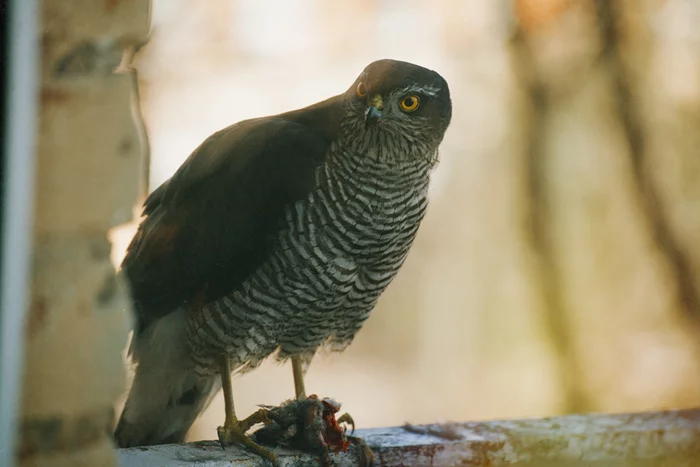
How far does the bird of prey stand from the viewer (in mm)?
1997

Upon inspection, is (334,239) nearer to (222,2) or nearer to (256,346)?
(256,346)

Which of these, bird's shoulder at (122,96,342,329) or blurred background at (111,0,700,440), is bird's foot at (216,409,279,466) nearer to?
bird's shoulder at (122,96,342,329)

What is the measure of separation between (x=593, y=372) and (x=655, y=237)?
89cm

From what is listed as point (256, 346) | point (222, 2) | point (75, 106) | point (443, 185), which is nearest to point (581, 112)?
point (443, 185)

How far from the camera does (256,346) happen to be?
214cm

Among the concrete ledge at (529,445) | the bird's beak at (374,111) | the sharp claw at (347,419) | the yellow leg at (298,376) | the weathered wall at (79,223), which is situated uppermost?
the bird's beak at (374,111)

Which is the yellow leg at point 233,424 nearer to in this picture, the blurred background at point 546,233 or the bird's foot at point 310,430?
the bird's foot at point 310,430

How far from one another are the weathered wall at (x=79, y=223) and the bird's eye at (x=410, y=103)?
0.98 metres

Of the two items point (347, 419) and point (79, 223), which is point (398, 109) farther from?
point (79, 223)

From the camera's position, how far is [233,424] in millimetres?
2098

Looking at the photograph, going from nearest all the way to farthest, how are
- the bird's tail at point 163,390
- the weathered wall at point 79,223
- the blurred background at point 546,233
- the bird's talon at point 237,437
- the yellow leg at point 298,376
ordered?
the weathered wall at point 79,223
the bird's talon at point 237,437
the bird's tail at point 163,390
the yellow leg at point 298,376
the blurred background at point 546,233

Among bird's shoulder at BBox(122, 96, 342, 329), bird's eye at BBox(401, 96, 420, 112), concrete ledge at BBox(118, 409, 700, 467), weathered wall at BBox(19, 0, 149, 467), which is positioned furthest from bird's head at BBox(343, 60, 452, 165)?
weathered wall at BBox(19, 0, 149, 467)

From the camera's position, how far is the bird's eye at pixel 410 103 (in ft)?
6.37

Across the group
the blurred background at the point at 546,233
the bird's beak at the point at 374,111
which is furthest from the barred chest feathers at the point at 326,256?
the blurred background at the point at 546,233
